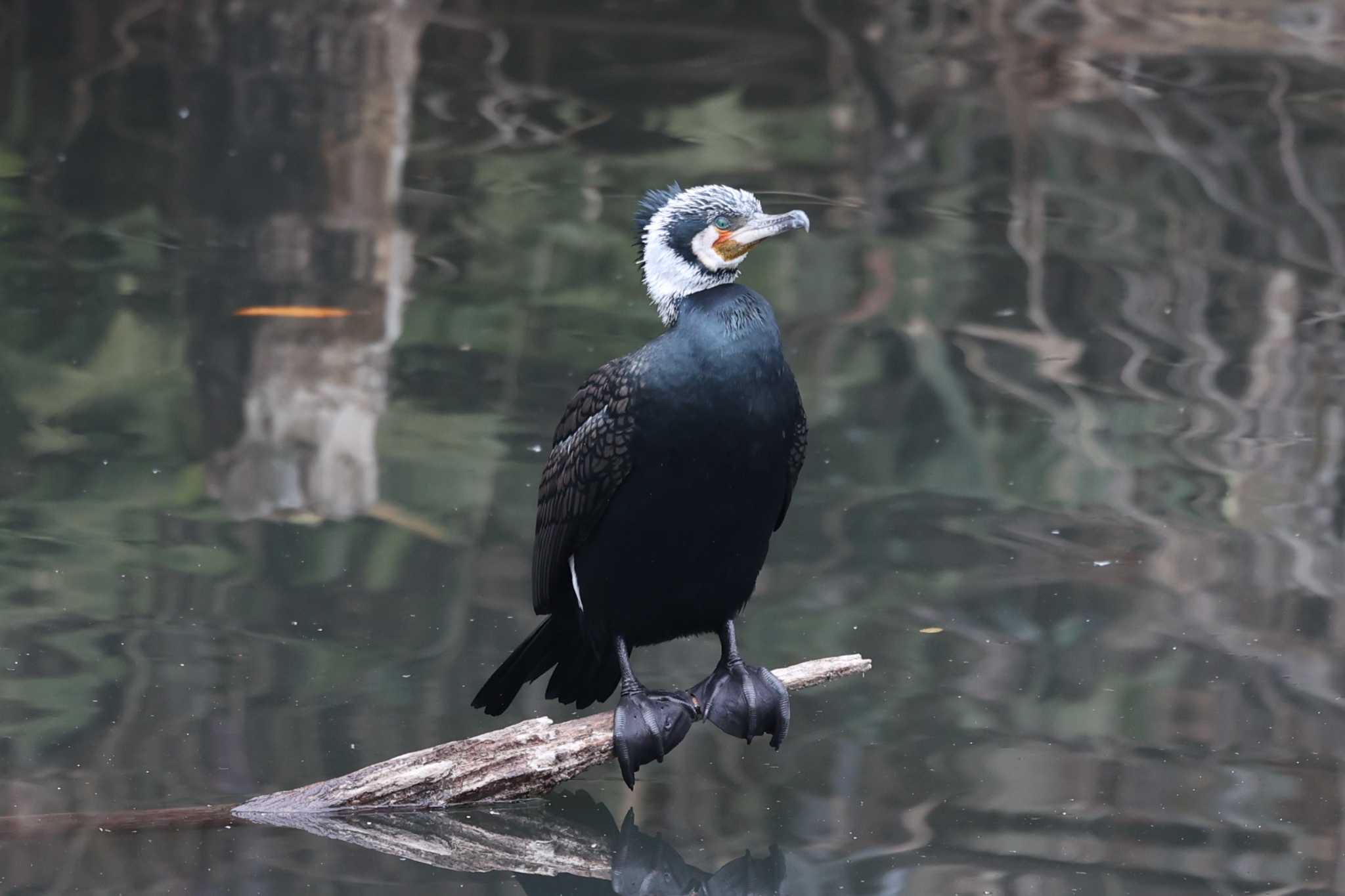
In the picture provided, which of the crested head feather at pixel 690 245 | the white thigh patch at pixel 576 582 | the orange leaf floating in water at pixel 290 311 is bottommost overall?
the orange leaf floating in water at pixel 290 311

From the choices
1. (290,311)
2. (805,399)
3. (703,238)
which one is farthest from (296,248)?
(703,238)

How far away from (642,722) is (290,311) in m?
3.69

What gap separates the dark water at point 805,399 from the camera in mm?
3453

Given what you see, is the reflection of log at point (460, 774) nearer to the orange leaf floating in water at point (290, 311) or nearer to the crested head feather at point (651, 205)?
the crested head feather at point (651, 205)

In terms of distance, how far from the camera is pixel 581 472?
3.21m

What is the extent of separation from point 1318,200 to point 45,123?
226 inches

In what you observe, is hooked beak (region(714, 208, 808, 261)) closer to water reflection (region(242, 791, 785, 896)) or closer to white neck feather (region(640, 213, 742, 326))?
white neck feather (region(640, 213, 742, 326))

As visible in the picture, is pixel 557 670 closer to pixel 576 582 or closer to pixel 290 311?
pixel 576 582

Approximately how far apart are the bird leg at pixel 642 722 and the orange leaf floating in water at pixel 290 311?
3.50m

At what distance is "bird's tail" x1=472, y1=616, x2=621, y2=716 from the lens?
3465 millimetres

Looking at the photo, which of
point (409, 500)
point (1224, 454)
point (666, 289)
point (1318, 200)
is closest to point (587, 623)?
point (666, 289)

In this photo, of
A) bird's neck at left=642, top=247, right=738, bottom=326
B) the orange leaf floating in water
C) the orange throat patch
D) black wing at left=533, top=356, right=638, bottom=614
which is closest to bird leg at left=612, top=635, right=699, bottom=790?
black wing at left=533, top=356, right=638, bottom=614

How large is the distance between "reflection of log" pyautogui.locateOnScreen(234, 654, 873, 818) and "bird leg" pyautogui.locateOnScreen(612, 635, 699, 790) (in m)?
0.07

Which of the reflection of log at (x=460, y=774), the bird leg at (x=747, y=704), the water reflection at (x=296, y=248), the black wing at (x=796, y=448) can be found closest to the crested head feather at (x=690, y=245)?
the black wing at (x=796, y=448)
